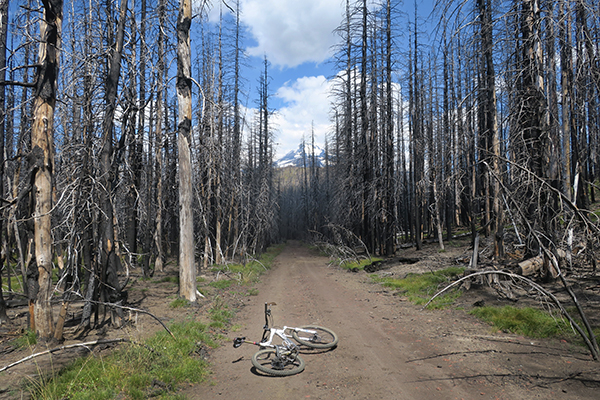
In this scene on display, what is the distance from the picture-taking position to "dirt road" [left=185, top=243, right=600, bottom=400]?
411cm

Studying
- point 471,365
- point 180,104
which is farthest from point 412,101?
point 471,365

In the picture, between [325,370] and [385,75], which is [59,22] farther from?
[385,75]

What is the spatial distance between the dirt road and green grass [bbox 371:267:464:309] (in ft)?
2.72

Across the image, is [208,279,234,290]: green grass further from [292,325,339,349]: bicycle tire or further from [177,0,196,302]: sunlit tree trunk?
[292,325,339,349]: bicycle tire

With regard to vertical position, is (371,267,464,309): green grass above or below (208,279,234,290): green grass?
above

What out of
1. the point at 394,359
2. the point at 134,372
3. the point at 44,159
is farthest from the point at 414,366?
the point at 44,159

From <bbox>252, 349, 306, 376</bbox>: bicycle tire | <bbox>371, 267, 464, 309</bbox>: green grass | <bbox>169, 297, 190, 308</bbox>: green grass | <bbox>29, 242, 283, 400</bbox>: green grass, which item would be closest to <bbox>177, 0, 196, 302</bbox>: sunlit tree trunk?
<bbox>169, 297, 190, 308</bbox>: green grass

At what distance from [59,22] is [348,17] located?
20.8m

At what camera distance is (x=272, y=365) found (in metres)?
4.93

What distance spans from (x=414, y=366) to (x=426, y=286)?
571cm

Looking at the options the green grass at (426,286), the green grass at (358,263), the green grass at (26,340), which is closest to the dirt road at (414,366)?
the green grass at (426,286)

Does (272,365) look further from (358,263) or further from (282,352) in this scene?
(358,263)

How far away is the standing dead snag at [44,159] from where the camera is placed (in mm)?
5395

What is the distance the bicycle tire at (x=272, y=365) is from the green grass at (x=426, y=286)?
15.6 feet
